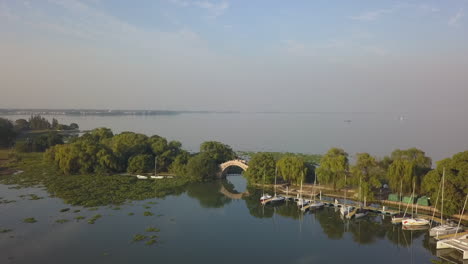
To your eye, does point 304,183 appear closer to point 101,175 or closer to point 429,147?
point 101,175

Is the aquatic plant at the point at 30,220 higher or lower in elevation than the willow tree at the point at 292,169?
lower

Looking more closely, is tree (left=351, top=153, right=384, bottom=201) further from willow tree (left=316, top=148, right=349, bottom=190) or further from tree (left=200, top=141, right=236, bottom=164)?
tree (left=200, top=141, right=236, bottom=164)

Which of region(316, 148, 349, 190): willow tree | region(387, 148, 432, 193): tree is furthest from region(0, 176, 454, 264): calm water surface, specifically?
region(316, 148, 349, 190): willow tree

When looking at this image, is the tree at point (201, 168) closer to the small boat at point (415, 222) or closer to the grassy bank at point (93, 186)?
the grassy bank at point (93, 186)

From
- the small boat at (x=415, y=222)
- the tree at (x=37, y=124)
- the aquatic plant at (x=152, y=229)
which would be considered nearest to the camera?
the aquatic plant at (x=152, y=229)

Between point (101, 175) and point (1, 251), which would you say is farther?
point (101, 175)

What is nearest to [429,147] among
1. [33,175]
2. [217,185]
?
[217,185]

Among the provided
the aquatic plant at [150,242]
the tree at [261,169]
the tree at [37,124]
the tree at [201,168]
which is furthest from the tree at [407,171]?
the tree at [37,124]
